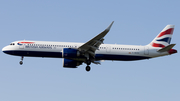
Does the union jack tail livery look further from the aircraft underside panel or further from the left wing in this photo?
the left wing

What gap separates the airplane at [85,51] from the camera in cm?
4562

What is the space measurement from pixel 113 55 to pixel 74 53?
20.8 feet

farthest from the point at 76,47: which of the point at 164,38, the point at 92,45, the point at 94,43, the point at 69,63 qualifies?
the point at 164,38

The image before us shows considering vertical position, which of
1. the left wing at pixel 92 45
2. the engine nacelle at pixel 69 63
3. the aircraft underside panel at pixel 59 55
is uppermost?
the left wing at pixel 92 45

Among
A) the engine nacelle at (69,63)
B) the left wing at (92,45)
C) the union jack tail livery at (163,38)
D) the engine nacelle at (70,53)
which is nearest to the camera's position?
the left wing at (92,45)

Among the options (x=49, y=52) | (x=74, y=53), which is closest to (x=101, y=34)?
(x=74, y=53)

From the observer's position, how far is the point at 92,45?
148ft

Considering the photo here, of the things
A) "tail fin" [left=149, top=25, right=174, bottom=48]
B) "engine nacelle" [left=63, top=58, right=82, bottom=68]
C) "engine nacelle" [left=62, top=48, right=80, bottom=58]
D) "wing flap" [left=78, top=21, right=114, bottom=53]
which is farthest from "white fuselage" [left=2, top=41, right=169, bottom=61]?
"engine nacelle" [left=63, top=58, right=82, bottom=68]

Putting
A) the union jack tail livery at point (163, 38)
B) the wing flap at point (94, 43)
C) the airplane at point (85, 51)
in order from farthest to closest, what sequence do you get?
the union jack tail livery at point (163, 38) → the airplane at point (85, 51) → the wing flap at point (94, 43)

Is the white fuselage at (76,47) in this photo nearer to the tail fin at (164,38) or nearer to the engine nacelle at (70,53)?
the tail fin at (164,38)

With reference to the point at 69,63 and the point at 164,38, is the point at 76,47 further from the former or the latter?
the point at 164,38

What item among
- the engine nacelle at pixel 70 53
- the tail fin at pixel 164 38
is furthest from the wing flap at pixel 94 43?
the tail fin at pixel 164 38

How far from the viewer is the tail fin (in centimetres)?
5091

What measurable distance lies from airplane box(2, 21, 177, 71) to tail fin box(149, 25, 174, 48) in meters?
0.25
